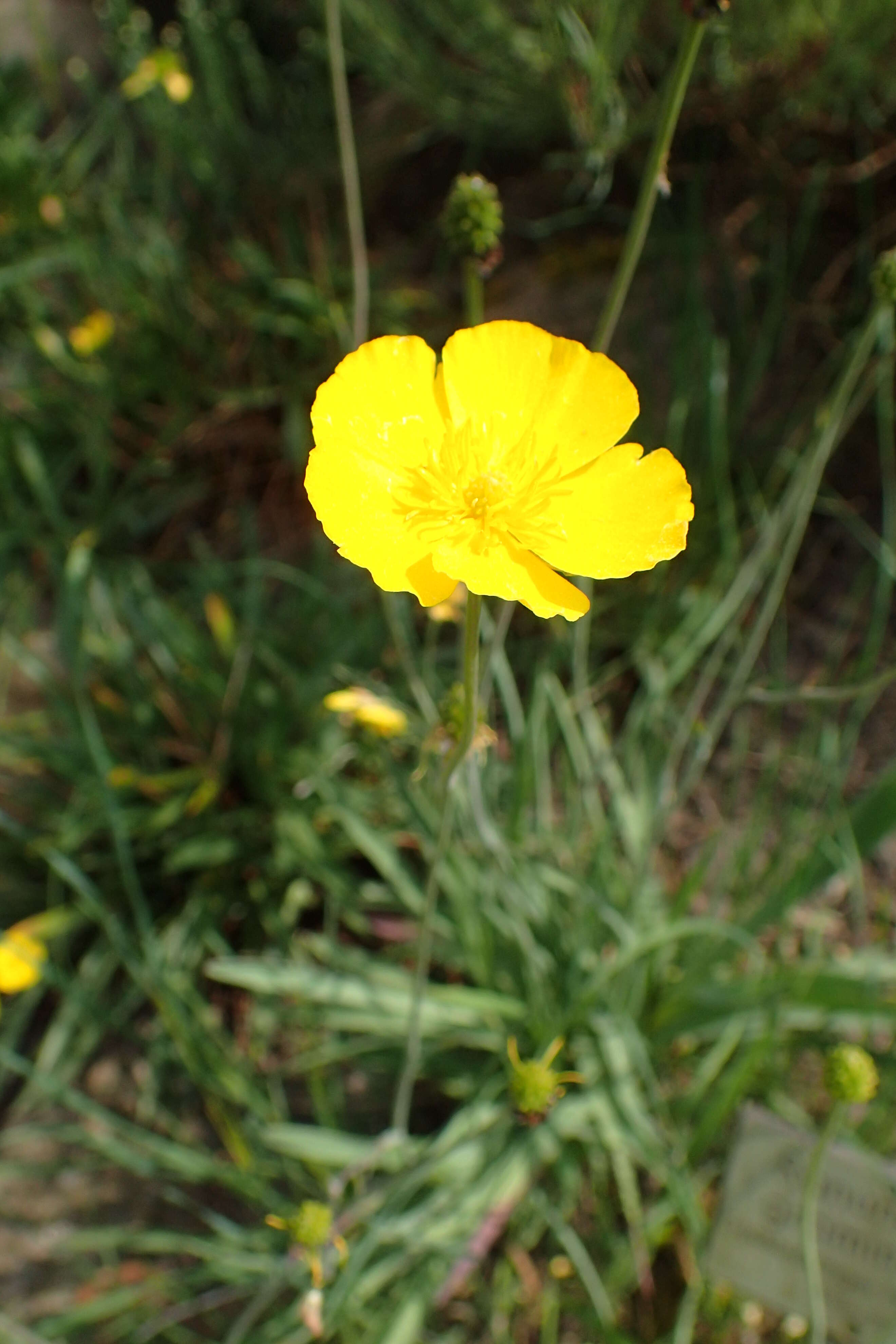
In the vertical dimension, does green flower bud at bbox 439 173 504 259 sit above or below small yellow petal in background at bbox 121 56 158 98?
below

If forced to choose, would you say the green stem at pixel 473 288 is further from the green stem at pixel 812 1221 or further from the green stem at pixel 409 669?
the green stem at pixel 812 1221

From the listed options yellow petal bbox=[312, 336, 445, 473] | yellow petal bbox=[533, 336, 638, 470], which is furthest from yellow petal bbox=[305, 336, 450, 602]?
yellow petal bbox=[533, 336, 638, 470]

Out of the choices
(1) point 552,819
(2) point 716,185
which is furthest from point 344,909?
(2) point 716,185

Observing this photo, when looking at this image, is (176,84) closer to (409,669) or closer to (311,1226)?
(409,669)

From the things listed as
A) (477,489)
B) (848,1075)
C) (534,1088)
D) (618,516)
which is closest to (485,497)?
(477,489)

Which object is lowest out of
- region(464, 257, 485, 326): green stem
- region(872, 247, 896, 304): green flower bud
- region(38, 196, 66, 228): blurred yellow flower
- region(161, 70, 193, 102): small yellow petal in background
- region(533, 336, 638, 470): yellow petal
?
region(533, 336, 638, 470): yellow petal

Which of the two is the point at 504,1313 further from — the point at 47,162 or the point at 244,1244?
the point at 47,162

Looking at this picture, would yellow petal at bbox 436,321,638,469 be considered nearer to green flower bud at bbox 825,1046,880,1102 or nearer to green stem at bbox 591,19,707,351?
green stem at bbox 591,19,707,351

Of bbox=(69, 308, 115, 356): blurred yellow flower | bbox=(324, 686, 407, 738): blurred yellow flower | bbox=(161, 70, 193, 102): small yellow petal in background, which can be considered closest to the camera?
bbox=(324, 686, 407, 738): blurred yellow flower
